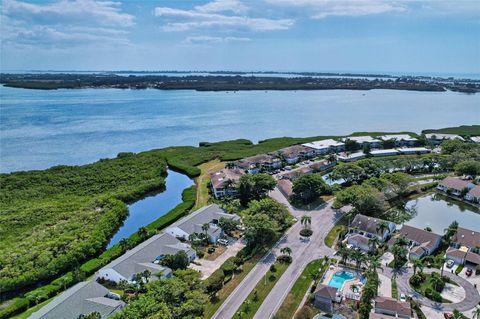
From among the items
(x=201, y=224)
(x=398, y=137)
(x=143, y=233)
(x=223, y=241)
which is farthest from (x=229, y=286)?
(x=398, y=137)

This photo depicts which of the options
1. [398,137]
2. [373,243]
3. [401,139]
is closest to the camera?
[373,243]

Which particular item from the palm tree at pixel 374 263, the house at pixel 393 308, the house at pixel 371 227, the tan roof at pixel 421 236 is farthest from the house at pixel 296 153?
the house at pixel 393 308

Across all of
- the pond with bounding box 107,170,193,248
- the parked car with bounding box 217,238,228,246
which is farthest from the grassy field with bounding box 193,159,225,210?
the parked car with bounding box 217,238,228,246

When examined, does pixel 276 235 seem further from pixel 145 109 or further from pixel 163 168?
pixel 145 109

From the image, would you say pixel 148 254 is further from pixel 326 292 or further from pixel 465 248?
pixel 465 248

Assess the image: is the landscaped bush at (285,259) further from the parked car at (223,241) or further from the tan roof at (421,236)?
the tan roof at (421,236)

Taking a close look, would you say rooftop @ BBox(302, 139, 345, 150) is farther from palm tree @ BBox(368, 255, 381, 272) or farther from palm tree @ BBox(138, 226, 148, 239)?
palm tree @ BBox(138, 226, 148, 239)

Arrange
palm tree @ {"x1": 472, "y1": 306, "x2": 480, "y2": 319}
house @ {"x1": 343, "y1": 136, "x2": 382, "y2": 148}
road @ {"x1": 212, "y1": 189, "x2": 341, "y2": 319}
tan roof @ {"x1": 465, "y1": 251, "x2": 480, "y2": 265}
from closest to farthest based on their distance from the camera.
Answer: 1. palm tree @ {"x1": 472, "y1": 306, "x2": 480, "y2": 319}
2. road @ {"x1": 212, "y1": 189, "x2": 341, "y2": 319}
3. tan roof @ {"x1": 465, "y1": 251, "x2": 480, "y2": 265}
4. house @ {"x1": 343, "y1": 136, "x2": 382, "y2": 148}
